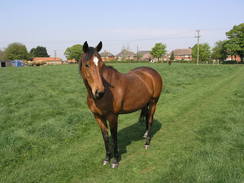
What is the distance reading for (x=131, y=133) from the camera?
6.54 metres

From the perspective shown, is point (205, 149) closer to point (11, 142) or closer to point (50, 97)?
point (11, 142)

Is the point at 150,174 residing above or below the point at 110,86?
below

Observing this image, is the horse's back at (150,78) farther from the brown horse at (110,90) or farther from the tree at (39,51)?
the tree at (39,51)

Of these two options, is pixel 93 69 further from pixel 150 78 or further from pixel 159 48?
pixel 159 48

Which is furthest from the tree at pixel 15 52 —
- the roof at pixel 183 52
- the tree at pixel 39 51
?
the roof at pixel 183 52

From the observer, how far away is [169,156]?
4.80 metres

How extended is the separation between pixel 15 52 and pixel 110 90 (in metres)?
122

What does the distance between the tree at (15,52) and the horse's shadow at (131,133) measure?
11787cm

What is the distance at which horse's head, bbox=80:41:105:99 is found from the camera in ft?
11.1

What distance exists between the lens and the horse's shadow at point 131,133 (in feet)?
18.7

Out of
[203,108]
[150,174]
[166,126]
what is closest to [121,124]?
[166,126]

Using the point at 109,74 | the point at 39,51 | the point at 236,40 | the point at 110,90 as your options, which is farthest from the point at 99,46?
the point at 39,51

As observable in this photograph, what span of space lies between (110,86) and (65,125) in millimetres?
3663

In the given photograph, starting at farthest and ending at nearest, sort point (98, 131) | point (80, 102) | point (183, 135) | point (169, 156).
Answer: point (80, 102) < point (98, 131) < point (183, 135) < point (169, 156)
